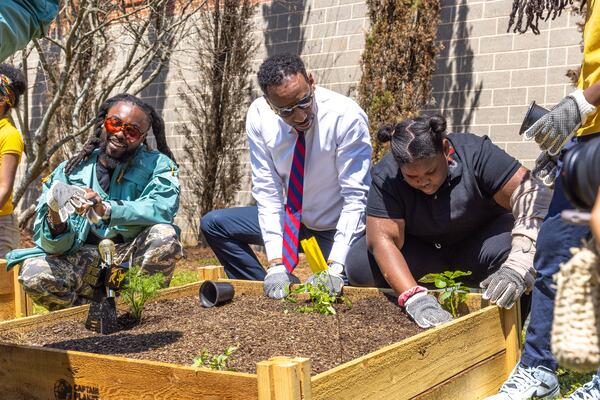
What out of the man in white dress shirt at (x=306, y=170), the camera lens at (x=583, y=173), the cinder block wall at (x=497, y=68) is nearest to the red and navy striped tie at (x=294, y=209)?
the man in white dress shirt at (x=306, y=170)

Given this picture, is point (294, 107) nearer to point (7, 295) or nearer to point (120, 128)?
point (120, 128)

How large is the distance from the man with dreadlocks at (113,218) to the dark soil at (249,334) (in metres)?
0.44

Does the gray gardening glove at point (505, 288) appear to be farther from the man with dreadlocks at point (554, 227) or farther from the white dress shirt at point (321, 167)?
the white dress shirt at point (321, 167)

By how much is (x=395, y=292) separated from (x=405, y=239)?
0.47 meters

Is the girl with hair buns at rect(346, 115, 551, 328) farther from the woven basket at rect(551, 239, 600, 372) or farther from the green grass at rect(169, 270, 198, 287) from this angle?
the green grass at rect(169, 270, 198, 287)

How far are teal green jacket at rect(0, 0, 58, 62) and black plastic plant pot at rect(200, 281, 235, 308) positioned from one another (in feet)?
6.10

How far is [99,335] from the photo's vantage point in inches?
132

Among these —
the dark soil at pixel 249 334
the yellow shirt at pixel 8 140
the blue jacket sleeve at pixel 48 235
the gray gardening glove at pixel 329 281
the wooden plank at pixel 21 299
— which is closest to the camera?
the dark soil at pixel 249 334

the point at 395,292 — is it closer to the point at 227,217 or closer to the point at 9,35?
the point at 227,217

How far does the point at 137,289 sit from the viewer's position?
11.5ft

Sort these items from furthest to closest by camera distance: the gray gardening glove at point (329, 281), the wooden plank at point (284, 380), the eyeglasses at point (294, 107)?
the eyeglasses at point (294, 107), the gray gardening glove at point (329, 281), the wooden plank at point (284, 380)

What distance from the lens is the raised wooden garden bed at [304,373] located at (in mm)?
2213

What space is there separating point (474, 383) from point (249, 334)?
926 mm

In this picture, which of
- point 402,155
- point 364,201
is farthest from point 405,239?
point 402,155
